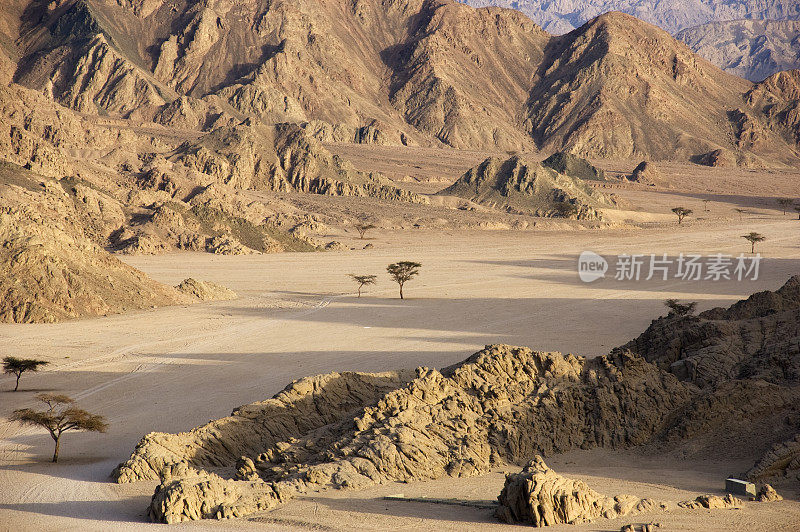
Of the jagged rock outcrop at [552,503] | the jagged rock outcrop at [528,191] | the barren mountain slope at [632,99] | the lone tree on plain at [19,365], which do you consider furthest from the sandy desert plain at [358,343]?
the barren mountain slope at [632,99]

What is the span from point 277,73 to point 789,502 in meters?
163

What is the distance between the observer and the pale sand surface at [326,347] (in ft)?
40.1

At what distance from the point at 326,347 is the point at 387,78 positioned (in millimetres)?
161465

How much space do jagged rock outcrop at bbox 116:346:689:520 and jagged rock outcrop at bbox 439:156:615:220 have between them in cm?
6812

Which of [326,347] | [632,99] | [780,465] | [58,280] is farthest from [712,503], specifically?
[632,99]

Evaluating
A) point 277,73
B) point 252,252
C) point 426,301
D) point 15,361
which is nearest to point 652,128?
point 277,73

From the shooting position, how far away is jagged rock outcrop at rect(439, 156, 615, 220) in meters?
83.4

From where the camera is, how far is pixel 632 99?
167750 millimetres

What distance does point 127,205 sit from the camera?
62750 millimetres

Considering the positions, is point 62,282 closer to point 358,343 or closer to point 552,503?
point 358,343

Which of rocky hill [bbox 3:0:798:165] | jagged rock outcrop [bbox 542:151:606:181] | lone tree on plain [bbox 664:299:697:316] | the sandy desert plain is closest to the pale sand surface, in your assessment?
the sandy desert plain

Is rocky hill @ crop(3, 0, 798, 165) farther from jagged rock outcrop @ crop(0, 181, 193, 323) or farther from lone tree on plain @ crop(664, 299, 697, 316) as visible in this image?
lone tree on plain @ crop(664, 299, 697, 316)

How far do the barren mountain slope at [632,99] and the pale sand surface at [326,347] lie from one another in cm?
9959

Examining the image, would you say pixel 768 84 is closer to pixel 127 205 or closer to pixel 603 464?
pixel 127 205
